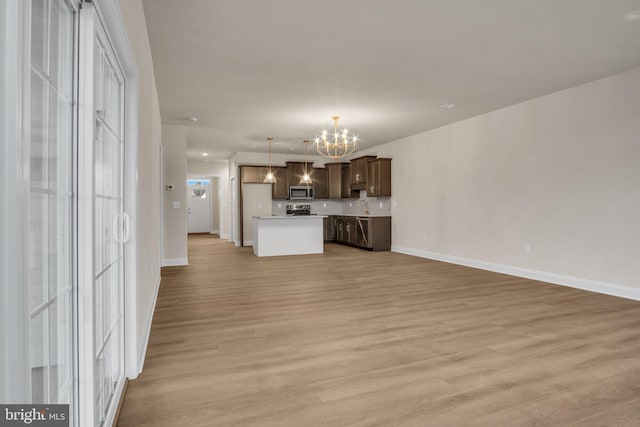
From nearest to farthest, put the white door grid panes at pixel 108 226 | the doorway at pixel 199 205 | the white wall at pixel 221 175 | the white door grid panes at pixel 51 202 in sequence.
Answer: the white door grid panes at pixel 51 202
the white door grid panes at pixel 108 226
the white wall at pixel 221 175
the doorway at pixel 199 205

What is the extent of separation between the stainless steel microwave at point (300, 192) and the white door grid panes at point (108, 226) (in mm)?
8160

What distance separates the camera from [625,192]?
14.1 ft

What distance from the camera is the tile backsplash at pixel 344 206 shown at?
9.19 metres

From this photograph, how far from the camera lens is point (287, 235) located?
8055 millimetres

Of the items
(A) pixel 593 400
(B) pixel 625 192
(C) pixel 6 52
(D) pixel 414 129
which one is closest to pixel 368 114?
(D) pixel 414 129

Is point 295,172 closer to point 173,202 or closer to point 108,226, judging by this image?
point 173,202

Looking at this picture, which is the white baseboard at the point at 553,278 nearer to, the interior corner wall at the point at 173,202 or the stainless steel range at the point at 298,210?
the stainless steel range at the point at 298,210

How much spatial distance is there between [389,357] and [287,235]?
18.5 feet

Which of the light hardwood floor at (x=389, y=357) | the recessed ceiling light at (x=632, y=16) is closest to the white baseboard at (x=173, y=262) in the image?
the light hardwood floor at (x=389, y=357)

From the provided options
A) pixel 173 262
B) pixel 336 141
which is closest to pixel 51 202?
pixel 336 141

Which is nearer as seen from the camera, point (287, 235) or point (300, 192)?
point (287, 235)

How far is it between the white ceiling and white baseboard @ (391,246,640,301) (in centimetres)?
263

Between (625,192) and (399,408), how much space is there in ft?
14.0

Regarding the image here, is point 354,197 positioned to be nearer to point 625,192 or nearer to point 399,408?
point 625,192
